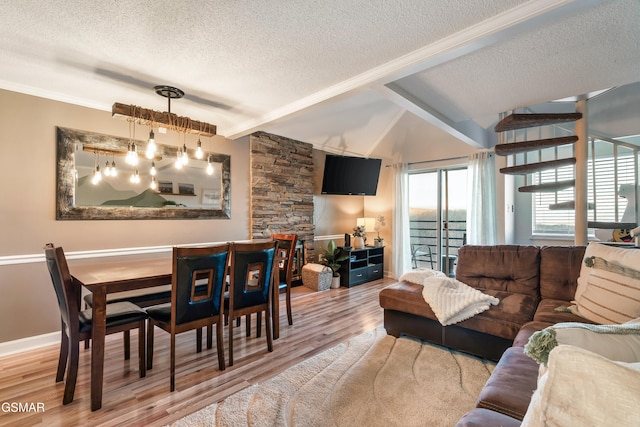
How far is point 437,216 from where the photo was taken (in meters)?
5.33

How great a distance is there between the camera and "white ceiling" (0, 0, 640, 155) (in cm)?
171

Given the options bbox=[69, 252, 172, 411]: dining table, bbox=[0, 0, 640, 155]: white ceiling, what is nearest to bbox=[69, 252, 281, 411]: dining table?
bbox=[69, 252, 172, 411]: dining table

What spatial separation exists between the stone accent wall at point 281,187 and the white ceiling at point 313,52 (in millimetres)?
1122

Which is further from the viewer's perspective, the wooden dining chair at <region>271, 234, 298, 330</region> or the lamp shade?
the lamp shade

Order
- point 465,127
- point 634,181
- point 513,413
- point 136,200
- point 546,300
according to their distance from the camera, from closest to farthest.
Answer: point 513,413 → point 546,300 → point 136,200 → point 634,181 → point 465,127

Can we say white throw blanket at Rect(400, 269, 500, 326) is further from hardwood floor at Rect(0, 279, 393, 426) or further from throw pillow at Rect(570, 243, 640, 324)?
hardwood floor at Rect(0, 279, 393, 426)

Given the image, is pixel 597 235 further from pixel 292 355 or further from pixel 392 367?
pixel 292 355

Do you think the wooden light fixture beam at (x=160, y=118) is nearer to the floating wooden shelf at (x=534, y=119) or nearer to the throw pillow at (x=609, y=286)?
the floating wooden shelf at (x=534, y=119)

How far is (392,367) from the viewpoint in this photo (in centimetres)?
230

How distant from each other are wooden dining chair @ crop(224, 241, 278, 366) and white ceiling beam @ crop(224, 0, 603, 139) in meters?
1.52

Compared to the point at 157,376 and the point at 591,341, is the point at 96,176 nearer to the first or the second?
the point at 157,376

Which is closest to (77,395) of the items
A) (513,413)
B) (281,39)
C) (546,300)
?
(513,413)

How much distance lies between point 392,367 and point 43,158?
3.70m

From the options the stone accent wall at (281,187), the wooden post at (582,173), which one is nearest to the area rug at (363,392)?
the wooden post at (582,173)
